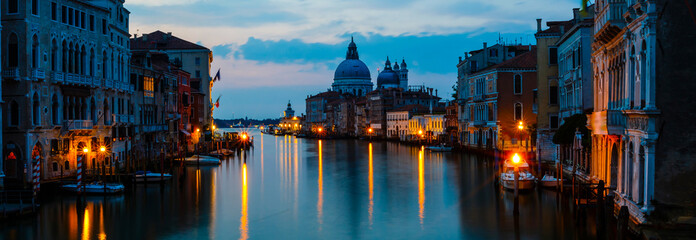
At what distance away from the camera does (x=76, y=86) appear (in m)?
23.4

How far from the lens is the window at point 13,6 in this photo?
20.2 m

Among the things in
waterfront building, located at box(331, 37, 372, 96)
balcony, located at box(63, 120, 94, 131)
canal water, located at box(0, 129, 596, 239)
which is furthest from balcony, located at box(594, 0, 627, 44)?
waterfront building, located at box(331, 37, 372, 96)

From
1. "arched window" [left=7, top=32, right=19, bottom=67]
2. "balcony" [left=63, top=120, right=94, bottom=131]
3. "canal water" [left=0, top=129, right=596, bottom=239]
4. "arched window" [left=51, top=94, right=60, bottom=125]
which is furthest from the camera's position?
"balcony" [left=63, top=120, right=94, bottom=131]

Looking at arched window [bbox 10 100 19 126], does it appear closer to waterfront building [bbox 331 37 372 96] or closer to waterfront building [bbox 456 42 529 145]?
waterfront building [bbox 456 42 529 145]

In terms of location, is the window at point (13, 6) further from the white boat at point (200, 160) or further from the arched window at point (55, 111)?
the white boat at point (200, 160)

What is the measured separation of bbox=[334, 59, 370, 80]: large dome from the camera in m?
128

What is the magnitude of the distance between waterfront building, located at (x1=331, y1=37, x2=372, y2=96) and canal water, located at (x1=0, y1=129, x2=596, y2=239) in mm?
98170

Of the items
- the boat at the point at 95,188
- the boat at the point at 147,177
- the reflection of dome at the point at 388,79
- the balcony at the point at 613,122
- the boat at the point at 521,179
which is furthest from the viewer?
the reflection of dome at the point at 388,79

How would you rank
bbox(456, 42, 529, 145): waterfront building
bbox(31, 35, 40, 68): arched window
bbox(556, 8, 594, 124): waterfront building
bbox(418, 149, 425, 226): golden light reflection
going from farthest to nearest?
bbox(456, 42, 529, 145): waterfront building, bbox(556, 8, 594, 124): waterfront building, bbox(31, 35, 40, 68): arched window, bbox(418, 149, 425, 226): golden light reflection

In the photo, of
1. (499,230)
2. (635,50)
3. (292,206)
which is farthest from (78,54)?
(635,50)

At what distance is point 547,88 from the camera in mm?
31469

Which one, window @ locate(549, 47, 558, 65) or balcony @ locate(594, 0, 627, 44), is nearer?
balcony @ locate(594, 0, 627, 44)

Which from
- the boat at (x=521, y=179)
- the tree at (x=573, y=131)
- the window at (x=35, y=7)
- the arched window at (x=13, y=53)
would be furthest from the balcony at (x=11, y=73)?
the tree at (x=573, y=131)

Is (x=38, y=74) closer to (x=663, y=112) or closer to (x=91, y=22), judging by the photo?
(x=91, y=22)
